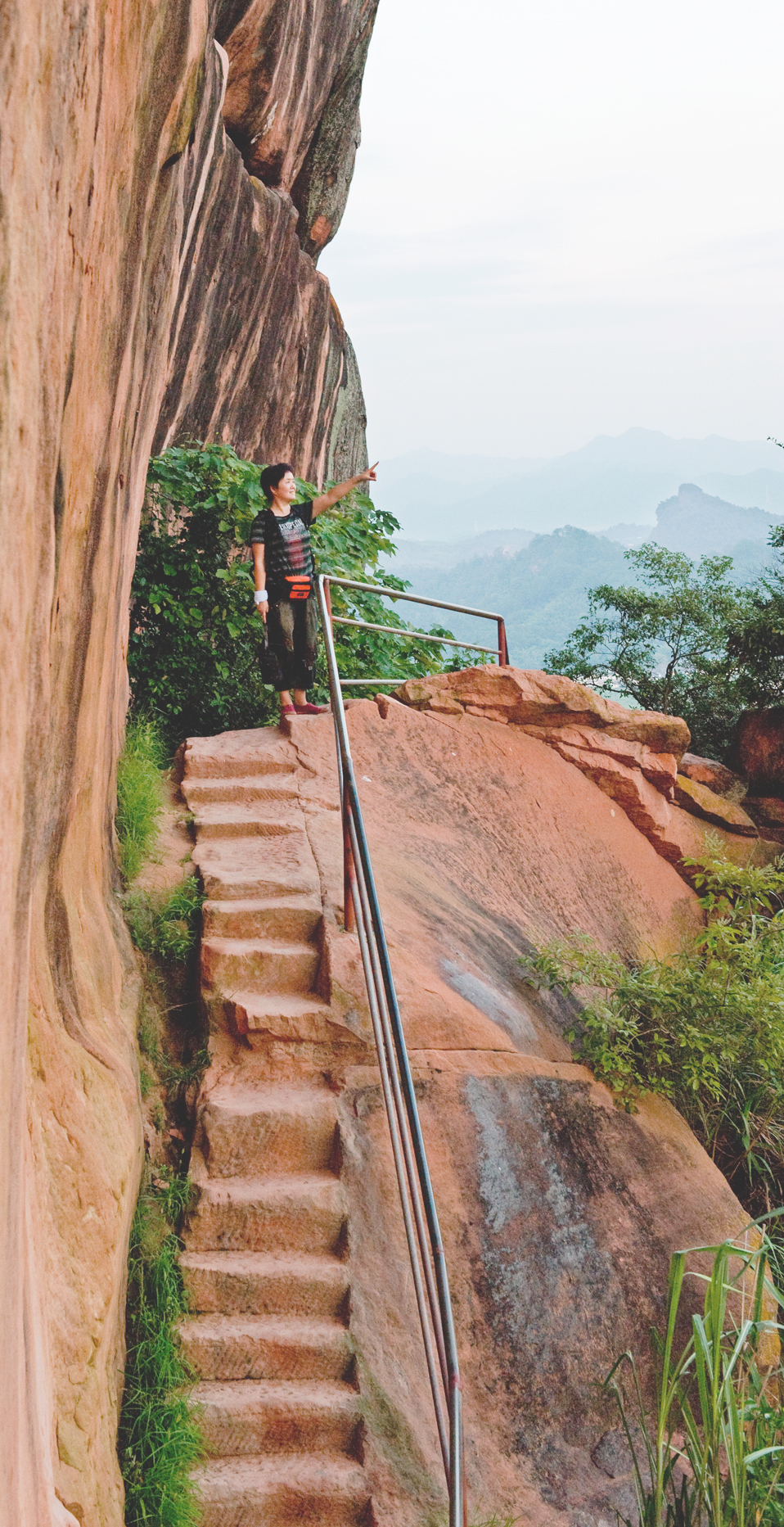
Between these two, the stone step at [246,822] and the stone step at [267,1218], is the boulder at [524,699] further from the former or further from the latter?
the stone step at [267,1218]

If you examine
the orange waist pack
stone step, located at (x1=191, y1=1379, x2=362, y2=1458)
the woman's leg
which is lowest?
stone step, located at (x1=191, y1=1379, x2=362, y2=1458)

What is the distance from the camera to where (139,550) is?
6613mm

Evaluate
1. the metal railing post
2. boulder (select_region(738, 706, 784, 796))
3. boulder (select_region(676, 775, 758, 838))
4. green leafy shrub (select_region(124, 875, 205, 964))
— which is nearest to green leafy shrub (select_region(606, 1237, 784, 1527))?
the metal railing post

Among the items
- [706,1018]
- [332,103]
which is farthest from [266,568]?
[332,103]

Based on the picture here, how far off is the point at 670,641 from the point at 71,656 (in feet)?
30.9

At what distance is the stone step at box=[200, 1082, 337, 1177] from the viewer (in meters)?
3.67

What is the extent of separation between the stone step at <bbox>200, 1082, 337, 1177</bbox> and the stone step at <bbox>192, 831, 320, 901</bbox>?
2.98 feet

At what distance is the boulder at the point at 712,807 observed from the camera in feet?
26.0

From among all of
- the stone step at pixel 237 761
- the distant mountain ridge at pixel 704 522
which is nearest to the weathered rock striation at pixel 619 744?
the stone step at pixel 237 761

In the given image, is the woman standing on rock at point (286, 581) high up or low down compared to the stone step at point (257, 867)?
up

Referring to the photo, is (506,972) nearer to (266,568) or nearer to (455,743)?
(455,743)

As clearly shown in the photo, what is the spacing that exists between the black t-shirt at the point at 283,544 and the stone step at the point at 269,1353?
3.51 meters

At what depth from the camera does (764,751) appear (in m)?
8.52

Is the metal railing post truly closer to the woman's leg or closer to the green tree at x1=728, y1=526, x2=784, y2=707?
the woman's leg
